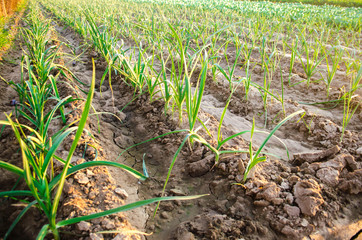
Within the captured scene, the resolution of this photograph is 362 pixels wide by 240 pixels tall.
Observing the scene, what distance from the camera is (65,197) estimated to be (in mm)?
1182

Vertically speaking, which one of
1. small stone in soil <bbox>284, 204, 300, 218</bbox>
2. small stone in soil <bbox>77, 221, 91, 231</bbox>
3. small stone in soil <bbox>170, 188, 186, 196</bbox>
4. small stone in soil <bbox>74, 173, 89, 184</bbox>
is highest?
small stone in soil <bbox>74, 173, 89, 184</bbox>

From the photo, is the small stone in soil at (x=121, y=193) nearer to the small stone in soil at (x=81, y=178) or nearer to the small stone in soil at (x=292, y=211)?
the small stone in soil at (x=81, y=178)

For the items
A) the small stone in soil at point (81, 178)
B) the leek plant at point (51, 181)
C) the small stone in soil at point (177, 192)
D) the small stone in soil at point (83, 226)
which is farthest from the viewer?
the small stone in soil at point (177, 192)

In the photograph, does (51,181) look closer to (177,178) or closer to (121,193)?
(121,193)

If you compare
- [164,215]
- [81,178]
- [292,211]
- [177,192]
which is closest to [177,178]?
[177,192]

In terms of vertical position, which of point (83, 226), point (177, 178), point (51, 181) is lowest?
point (177, 178)

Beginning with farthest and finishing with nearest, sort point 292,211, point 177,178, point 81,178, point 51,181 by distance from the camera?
point 177,178, point 81,178, point 292,211, point 51,181

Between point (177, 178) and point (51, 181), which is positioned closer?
point (51, 181)

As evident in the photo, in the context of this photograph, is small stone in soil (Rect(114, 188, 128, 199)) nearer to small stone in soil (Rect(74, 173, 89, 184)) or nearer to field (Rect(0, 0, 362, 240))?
field (Rect(0, 0, 362, 240))

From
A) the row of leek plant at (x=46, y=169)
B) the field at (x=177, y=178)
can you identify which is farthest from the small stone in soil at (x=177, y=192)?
the row of leek plant at (x=46, y=169)

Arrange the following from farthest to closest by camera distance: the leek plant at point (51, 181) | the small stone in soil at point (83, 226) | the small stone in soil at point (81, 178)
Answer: the small stone in soil at point (81, 178), the small stone in soil at point (83, 226), the leek plant at point (51, 181)

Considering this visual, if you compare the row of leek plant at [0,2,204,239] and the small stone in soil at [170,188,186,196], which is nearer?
the row of leek plant at [0,2,204,239]

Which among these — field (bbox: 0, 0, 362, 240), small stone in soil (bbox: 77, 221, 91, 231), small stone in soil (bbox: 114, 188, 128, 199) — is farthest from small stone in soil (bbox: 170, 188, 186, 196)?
small stone in soil (bbox: 77, 221, 91, 231)

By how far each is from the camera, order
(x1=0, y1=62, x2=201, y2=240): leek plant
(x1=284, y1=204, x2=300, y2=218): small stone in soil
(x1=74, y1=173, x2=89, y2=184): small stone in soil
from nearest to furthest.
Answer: (x1=0, y1=62, x2=201, y2=240): leek plant < (x1=284, y1=204, x2=300, y2=218): small stone in soil < (x1=74, y1=173, x2=89, y2=184): small stone in soil
